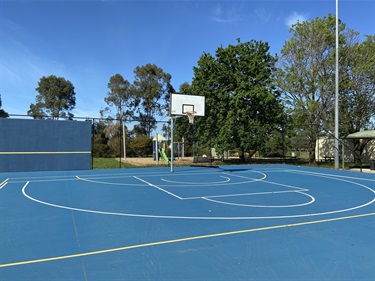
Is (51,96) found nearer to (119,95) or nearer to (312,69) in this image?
(119,95)

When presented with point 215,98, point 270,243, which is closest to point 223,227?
point 270,243

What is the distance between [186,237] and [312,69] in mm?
21681

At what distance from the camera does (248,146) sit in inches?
908

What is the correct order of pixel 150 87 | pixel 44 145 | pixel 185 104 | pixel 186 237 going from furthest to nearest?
pixel 150 87 < pixel 185 104 < pixel 44 145 < pixel 186 237

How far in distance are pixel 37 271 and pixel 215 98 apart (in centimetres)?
2232

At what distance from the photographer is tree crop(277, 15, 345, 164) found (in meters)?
22.7

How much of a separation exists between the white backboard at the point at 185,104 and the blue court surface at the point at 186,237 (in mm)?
9501

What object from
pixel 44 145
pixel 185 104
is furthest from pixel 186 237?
pixel 44 145

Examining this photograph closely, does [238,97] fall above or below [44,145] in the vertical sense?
above

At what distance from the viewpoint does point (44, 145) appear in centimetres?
1797

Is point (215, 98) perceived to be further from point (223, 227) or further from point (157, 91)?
point (157, 91)

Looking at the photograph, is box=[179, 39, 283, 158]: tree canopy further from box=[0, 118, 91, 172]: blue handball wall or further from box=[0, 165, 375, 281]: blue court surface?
box=[0, 165, 375, 281]: blue court surface

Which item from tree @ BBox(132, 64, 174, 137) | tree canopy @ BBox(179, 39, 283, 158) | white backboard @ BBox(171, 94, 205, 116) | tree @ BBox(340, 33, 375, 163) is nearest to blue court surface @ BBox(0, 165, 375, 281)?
white backboard @ BBox(171, 94, 205, 116)

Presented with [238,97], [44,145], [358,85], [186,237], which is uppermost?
[358,85]
